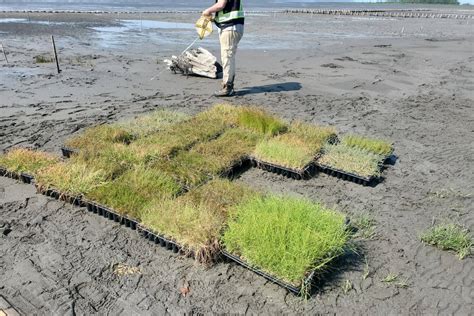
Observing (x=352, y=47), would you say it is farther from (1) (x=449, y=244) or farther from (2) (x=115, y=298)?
(2) (x=115, y=298)

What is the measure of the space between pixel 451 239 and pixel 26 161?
15.3 feet

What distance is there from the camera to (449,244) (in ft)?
11.5

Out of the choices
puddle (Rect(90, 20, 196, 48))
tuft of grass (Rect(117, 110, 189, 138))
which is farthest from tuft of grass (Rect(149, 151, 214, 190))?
puddle (Rect(90, 20, 196, 48))

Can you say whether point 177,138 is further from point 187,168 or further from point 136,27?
point 136,27

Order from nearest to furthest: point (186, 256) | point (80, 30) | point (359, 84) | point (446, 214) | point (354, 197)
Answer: point (186, 256), point (446, 214), point (354, 197), point (359, 84), point (80, 30)

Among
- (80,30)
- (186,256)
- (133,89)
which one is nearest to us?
(186,256)

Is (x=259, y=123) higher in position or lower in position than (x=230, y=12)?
lower

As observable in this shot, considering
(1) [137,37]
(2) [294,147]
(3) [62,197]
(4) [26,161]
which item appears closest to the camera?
(3) [62,197]

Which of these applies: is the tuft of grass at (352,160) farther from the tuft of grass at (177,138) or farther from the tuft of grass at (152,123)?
the tuft of grass at (152,123)

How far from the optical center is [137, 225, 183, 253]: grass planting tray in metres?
3.33

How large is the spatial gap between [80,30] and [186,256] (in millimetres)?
19301

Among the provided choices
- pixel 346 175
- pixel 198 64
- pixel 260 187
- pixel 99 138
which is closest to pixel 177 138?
pixel 99 138

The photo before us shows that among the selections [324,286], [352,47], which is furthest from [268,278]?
[352,47]

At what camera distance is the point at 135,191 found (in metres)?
3.90
